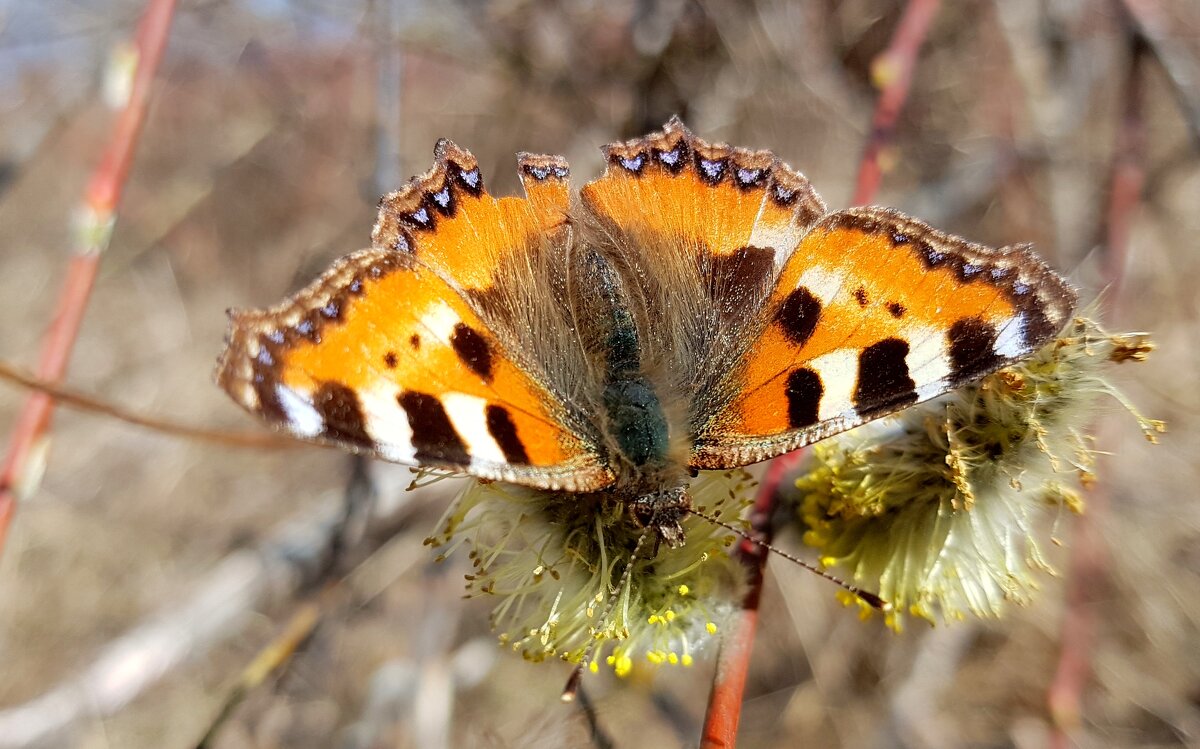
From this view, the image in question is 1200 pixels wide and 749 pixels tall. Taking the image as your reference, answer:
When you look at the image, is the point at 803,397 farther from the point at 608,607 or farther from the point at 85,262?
the point at 85,262

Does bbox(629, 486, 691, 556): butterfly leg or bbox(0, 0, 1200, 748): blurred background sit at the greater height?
bbox(0, 0, 1200, 748): blurred background

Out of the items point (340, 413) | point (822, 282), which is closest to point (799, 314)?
point (822, 282)

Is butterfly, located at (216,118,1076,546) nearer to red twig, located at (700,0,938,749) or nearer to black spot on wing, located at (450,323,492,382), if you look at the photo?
black spot on wing, located at (450,323,492,382)

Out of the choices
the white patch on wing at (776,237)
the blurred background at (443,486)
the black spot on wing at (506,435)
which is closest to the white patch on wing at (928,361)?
the white patch on wing at (776,237)

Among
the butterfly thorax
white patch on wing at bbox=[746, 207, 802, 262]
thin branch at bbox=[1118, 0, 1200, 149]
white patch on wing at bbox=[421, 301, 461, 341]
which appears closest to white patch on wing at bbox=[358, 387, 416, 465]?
white patch on wing at bbox=[421, 301, 461, 341]

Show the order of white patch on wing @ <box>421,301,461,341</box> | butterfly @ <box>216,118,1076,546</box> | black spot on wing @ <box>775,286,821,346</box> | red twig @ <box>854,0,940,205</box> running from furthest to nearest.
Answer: red twig @ <box>854,0,940,205</box> → black spot on wing @ <box>775,286,821,346</box> → white patch on wing @ <box>421,301,461,341</box> → butterfly @ <box>216,118,1076,546</box>

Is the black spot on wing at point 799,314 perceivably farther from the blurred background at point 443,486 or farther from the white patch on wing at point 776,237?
the blurred background at point 443,486

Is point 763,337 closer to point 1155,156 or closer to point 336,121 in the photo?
point 1155,156
